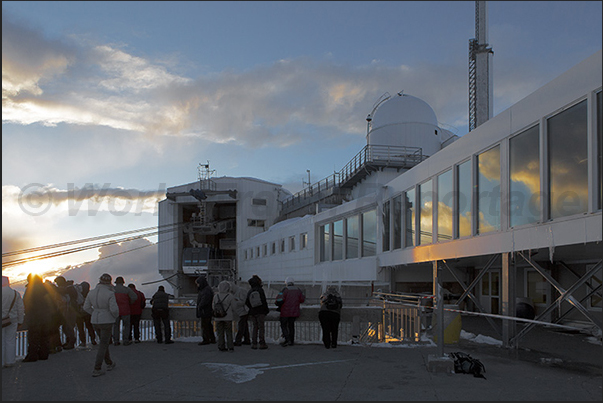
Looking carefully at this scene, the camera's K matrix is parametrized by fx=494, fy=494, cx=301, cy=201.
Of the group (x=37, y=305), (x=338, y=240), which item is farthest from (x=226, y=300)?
(x=338, y=240)

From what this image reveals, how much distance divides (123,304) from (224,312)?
2.55 meters

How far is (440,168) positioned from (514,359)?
7.22 m

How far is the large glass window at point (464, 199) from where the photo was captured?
45.3 ft

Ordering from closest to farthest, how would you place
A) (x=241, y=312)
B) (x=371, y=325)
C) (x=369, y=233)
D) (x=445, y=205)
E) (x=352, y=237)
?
(x=241, y=312) < (x=371, y=325) < (x=445, y=205) < (x=369, y=233) < (x=352, y=237)

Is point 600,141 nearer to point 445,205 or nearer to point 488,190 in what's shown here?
point 488,190

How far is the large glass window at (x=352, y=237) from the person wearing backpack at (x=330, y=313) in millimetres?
12491

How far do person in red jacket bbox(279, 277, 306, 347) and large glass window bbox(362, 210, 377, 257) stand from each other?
35.5 ft

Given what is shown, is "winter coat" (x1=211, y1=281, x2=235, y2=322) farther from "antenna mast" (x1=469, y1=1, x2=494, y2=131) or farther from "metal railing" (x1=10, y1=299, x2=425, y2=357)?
"antenna mast" (x1=469, y1=1, x2=494, y2=131)

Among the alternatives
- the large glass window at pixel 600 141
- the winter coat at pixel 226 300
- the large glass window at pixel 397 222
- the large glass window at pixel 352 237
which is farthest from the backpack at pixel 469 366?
the large glass window at pixel 352 237

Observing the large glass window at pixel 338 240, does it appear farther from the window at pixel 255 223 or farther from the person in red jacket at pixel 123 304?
the window at pixel 255 223

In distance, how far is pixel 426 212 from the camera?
663 inches

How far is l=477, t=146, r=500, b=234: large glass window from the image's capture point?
12.3 meters

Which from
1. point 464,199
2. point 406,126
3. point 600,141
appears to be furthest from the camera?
point 406,126

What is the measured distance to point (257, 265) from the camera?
44.8 meters
